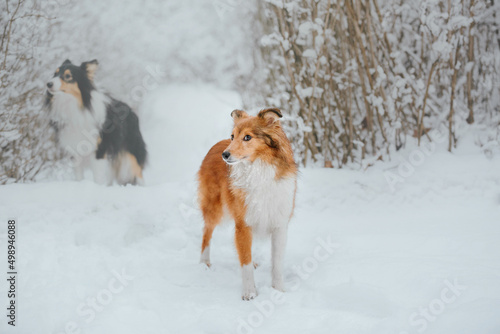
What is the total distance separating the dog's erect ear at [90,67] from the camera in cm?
388

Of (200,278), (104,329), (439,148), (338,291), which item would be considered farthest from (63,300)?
(439,148)

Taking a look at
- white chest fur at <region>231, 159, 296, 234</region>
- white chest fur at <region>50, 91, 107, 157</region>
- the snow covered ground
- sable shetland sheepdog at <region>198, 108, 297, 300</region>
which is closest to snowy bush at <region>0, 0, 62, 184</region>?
white chest fur at <region>50, 91, 107, 157</region>

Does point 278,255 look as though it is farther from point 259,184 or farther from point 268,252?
point 268,252

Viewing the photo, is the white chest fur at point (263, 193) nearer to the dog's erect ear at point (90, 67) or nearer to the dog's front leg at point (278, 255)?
the dog's front leg at point (278, 255)

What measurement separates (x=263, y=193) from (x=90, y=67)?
2.51 m

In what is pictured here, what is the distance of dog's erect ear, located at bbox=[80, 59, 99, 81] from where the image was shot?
388 cm

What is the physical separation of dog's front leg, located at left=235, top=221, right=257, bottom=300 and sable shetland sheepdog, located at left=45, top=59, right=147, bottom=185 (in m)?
1.85

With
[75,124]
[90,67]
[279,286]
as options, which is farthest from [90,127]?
[279,286]

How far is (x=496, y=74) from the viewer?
4.15 metres

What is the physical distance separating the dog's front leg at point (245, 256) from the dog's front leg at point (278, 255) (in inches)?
5.8

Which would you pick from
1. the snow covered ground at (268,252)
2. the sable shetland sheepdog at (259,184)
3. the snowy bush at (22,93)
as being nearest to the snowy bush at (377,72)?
the snow covered ground at (268,252)

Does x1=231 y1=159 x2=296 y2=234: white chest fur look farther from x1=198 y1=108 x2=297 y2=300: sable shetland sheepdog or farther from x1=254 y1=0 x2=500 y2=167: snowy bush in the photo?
x1=254 y1=0 x2=500 y2=167: snowy bush

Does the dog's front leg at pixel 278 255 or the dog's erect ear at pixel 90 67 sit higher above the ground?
the dog's erect ear at pixel 90 67

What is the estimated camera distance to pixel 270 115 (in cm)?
236
